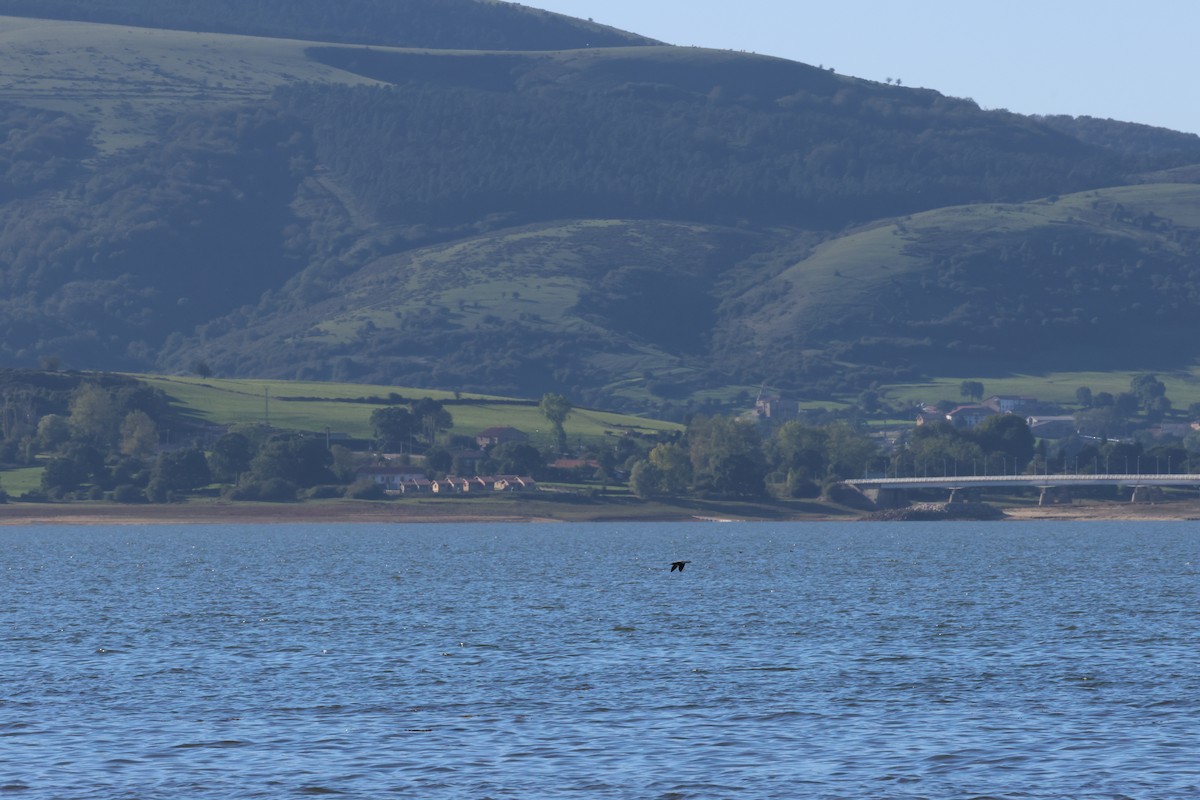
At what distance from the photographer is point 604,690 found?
57.4 m

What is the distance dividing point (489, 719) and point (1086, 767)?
16.3 meters

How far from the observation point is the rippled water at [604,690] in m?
43.7

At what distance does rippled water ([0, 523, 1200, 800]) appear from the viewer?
4369 centimetres

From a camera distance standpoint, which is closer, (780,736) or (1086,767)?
(1086,767)

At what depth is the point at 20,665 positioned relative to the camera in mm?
64812

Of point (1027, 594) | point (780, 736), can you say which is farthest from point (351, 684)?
point (1027, 594)

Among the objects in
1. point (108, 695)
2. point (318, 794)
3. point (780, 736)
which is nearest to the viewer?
point (318, 794)

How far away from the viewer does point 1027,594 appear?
99688 mm

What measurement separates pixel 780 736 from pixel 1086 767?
814cm

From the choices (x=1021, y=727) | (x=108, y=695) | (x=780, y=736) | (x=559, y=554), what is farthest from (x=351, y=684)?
(x=559, y=554)

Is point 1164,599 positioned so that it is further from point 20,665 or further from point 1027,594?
point 20,665

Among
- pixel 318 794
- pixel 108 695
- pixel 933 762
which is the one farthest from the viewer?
pixel 108 695

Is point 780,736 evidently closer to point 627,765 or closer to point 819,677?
point 627,765

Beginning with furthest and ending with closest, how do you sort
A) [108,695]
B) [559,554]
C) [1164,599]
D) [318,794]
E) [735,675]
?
[559,554] < [1164,599] < [735,675] < [108,695] < [318,794]
